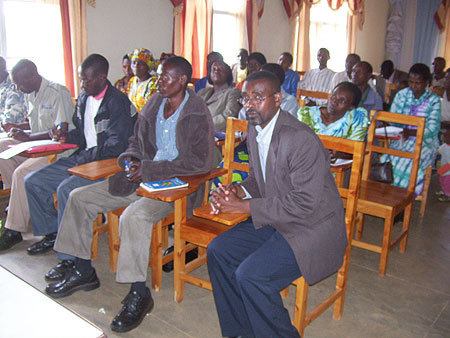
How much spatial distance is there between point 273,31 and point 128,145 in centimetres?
559

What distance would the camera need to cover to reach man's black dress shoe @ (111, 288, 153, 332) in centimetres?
211

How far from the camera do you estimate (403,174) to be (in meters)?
3.70

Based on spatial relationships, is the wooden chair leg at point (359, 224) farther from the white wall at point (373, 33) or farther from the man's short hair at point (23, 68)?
the white wall at point (373, 33)

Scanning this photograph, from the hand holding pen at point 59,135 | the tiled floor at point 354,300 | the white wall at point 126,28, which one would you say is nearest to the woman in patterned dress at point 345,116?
the tiled floor at point 354,300

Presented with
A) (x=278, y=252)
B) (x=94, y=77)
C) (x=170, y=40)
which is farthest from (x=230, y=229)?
(x=170, y=40)

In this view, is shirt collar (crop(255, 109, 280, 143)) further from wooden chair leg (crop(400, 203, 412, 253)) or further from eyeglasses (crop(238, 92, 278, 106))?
wooden chair leg (crop(400, 203, 412, 253))

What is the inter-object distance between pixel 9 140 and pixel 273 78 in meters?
2.65

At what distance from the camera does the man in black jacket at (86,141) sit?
2.65 m

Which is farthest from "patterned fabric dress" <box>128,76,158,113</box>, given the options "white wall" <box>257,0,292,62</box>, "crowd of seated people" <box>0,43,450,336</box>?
"white wall" <box>257,0,292,62</box>

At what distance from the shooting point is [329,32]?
29.4 feet

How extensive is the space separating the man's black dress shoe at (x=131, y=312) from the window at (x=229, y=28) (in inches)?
206

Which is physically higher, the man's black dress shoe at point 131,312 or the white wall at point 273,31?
the white wall at point 273,31

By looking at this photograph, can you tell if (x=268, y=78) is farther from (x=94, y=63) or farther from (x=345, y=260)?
(x=94, y=63)

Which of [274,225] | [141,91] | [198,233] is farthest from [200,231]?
[141,91]
